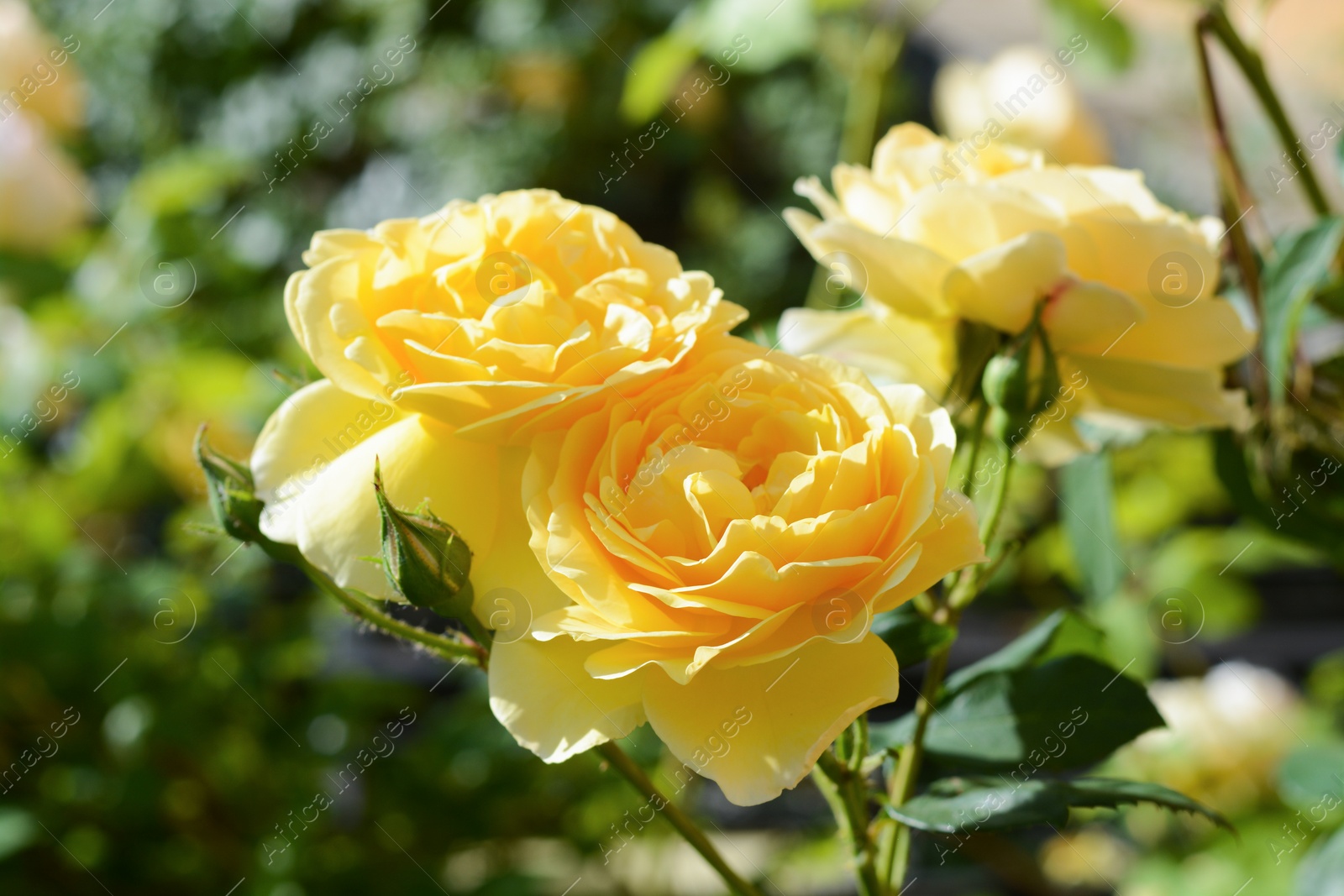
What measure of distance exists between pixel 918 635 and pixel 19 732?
931 millimetres

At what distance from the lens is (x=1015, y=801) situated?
33 cm

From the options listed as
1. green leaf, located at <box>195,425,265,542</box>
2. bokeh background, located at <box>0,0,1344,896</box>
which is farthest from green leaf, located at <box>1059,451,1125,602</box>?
green leaf, located at <box>195,425,265,542</box>

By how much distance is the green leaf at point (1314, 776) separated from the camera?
0.57 m

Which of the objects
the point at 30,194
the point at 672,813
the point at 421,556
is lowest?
the point at 672,813

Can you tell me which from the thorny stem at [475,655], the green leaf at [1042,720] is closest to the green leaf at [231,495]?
the thorny stem at [475,655]

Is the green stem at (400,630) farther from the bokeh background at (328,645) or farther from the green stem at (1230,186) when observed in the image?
the green stem at (1230,186)

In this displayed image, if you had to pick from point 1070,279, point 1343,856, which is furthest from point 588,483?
point 1343,856

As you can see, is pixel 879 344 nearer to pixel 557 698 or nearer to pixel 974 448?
pixel 974 448

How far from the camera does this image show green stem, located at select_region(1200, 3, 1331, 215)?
0.55 m

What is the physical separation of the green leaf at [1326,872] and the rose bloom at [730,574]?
0.35m

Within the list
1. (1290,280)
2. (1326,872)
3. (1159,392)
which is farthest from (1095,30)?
(1326,872)

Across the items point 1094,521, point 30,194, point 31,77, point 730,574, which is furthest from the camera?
point 31,77

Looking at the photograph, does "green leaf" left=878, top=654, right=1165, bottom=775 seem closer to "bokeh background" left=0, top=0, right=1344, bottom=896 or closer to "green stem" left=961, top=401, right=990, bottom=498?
"green stem" left=961, top=401, right=990, bottom=498

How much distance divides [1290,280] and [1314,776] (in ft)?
0.94
